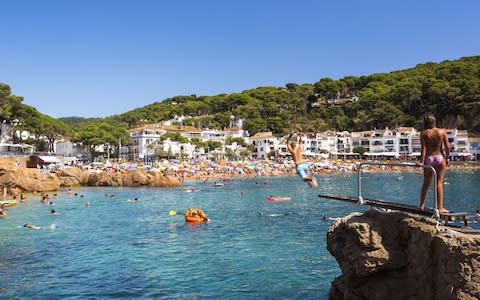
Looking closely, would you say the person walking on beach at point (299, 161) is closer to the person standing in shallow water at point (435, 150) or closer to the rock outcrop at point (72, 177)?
the person standing in shallow water at point (435, 150)

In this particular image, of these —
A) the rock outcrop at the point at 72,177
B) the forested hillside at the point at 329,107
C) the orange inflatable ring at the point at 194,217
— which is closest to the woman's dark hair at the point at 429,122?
the orange inflatable ring at the point at 194,217

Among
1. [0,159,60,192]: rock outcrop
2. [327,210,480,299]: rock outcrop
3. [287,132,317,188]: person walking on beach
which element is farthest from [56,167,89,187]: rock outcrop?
[327,210,480,299]: rock outcrop

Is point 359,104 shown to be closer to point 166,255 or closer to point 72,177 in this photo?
point 72,177

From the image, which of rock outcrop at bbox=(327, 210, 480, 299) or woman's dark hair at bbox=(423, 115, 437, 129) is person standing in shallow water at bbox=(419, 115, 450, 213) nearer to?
woman's dark hair at bbox=(423, 115, 437, 129)

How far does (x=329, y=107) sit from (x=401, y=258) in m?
152

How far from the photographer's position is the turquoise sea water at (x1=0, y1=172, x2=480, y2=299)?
41.7 feet

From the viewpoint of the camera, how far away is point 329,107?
156500mm

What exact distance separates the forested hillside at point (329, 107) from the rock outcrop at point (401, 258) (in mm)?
81067

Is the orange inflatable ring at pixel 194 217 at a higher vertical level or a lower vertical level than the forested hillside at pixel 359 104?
lower

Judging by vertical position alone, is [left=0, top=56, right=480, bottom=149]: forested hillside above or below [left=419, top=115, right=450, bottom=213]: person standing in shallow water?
above

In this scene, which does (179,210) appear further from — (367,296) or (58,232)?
(367,296)

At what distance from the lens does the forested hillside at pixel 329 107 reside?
330ft

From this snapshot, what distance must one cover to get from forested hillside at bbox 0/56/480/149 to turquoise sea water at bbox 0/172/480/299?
61.8m

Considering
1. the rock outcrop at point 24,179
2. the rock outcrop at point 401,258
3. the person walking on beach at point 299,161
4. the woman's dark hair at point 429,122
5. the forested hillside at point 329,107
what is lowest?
the rock outcrop at point 24,179
